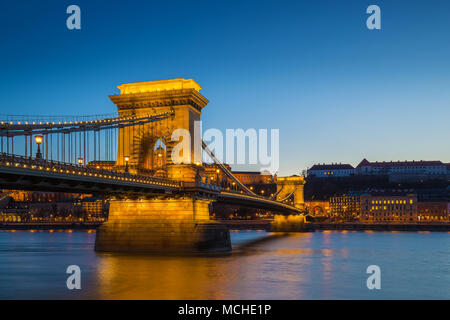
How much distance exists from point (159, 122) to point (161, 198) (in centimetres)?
713

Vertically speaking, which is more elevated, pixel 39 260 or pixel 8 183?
pixel 8 183

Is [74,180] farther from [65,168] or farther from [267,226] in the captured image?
[267,226]

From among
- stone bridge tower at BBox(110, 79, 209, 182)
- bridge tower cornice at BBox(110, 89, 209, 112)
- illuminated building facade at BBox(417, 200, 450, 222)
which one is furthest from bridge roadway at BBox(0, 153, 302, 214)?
illuminated building facade at BBox(417, 200, 450, 222)

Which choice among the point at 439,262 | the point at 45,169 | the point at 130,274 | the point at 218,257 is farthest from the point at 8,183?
the point at 439,262

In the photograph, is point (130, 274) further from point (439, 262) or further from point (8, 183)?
point (439, 262)

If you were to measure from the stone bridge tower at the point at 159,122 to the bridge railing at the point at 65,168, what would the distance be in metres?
5.12

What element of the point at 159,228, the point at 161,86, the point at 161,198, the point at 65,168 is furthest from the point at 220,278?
the point at 161,86

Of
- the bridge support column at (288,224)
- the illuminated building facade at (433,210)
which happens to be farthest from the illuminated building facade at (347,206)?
the bridge support column at (288,224)

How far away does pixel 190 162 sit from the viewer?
151 ft

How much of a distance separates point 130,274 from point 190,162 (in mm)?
15231

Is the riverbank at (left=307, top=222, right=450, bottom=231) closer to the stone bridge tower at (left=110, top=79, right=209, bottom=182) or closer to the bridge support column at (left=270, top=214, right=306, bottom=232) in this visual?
the bridge support column at (left=270, top=214, right=306, bottom=232)

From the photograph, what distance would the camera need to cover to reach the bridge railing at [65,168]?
2628cm

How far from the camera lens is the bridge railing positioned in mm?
26281
